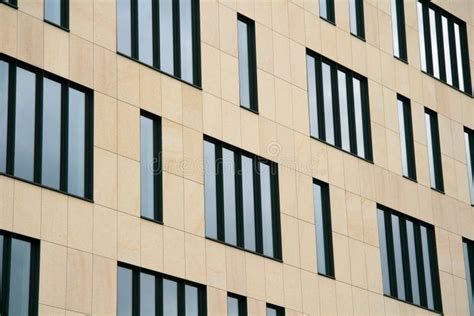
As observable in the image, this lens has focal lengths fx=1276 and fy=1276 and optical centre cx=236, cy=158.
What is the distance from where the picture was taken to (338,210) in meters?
44.7

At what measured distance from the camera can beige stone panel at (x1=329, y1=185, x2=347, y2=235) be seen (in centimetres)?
4434

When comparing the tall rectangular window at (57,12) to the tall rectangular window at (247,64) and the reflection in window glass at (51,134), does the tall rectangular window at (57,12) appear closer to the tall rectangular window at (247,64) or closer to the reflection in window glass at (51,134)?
the reflection in window glass at (51,134)

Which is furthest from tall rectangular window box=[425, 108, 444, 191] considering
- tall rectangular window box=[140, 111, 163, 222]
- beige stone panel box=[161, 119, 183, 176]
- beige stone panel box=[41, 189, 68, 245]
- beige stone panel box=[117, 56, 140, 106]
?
beige stone panel box=[41, 189, 68, 245]

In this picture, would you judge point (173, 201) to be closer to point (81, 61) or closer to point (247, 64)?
point (81, 61)

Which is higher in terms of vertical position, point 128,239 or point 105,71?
point 105,71

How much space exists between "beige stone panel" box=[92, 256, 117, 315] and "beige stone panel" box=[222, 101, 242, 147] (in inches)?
279

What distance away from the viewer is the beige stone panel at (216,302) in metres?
38.8

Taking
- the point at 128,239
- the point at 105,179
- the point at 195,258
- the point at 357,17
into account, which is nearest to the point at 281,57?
the point at 357,17

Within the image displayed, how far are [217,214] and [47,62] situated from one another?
7.77 meters

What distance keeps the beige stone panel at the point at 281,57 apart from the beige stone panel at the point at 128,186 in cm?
823

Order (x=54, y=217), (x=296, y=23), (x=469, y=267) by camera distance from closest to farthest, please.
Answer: (x=54, y=217) → (x=296, y=23) → (x=469, y=267)

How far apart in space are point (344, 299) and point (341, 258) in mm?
1439

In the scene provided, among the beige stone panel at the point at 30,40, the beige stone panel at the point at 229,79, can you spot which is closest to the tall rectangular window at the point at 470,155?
the beige stone panel at the point at 229,79

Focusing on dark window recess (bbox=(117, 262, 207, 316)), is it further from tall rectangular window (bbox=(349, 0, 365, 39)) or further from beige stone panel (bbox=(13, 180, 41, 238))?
tall rectangular window (bbox=(349, 0, 365, 39))
